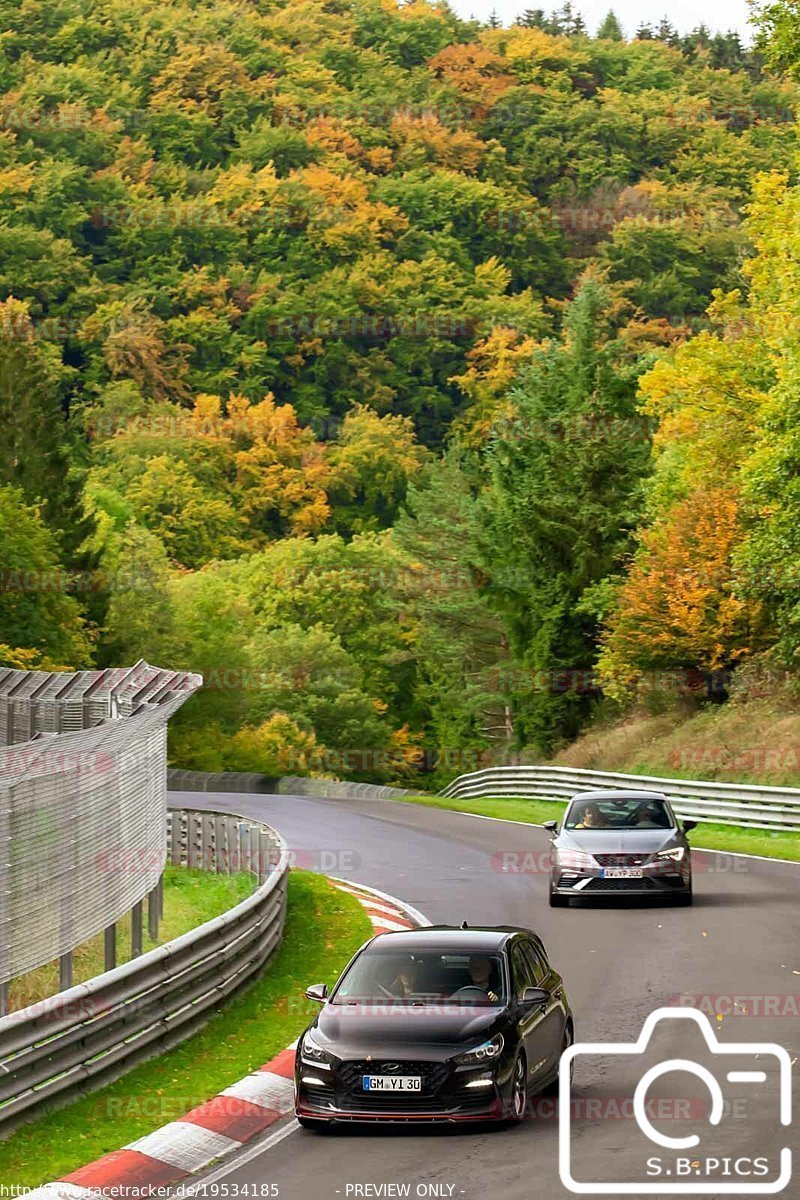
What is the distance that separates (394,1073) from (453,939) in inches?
65.2

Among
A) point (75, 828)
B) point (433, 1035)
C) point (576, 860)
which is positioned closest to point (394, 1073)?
point (433, 1035)

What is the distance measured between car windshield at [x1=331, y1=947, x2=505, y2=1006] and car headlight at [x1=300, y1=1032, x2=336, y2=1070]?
580 millimetres

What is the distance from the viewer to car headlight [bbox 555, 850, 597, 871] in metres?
24.3

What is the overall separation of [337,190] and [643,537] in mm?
102542

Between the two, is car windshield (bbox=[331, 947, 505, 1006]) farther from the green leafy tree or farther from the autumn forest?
the green leafy tree

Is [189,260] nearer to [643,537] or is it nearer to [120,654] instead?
[120,654]

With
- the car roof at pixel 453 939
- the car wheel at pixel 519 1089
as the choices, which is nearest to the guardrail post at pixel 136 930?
the car roof at pixel 453 939

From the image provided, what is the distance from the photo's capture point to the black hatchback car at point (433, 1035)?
11484 millimetres

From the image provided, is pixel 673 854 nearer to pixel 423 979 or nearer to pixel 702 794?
pixel 423 979

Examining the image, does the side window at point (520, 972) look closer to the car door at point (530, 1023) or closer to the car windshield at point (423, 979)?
the car door at point (530, 1023)

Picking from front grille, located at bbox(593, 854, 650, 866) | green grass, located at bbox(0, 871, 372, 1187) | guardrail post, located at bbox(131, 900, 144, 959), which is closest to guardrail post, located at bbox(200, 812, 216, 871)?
front grille, located at bbox(593, 854, 650, 866)

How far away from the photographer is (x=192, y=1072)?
45.0ft

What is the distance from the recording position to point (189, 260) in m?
153

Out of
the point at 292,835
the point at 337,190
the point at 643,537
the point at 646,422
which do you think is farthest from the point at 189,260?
the point at 292,835
